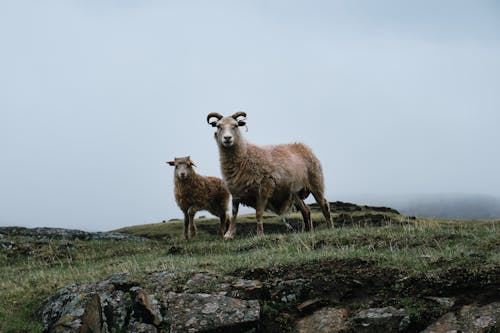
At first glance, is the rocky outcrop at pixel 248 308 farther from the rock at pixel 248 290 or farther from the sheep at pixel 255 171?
the sheep at pixel 255 171

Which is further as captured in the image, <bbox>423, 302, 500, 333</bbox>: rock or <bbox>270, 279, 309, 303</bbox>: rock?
<bbox>270, 279, 309, 303</bbox>: rock

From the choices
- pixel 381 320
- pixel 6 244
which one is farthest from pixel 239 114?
pixel 381 320

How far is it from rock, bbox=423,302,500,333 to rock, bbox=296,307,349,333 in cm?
126

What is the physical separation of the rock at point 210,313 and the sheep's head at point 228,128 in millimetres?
9087

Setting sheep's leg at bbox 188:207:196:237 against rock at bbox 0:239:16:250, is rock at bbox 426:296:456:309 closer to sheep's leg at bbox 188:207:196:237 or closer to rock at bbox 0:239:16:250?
sheep's leg at bbox 188:207:196:237

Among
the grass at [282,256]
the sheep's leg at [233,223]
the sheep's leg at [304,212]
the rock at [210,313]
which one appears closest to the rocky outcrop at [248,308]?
the rock at [210,313]

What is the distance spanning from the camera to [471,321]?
773cm

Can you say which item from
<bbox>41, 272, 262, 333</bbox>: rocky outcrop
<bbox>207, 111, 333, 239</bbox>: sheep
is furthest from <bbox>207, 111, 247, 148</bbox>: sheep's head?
<bbox>41, 272, 262, 333</bbox>: rocky outcrop

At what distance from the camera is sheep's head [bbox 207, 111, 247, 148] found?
18078 millimetres

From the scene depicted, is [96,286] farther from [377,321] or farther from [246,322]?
[377,321]

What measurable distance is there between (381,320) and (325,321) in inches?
34.3

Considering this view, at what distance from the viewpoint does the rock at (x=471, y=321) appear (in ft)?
24.7

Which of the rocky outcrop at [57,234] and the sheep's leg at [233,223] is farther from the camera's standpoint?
the rocky outcrop at [57,234]

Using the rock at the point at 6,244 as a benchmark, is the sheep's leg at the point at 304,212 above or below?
above
